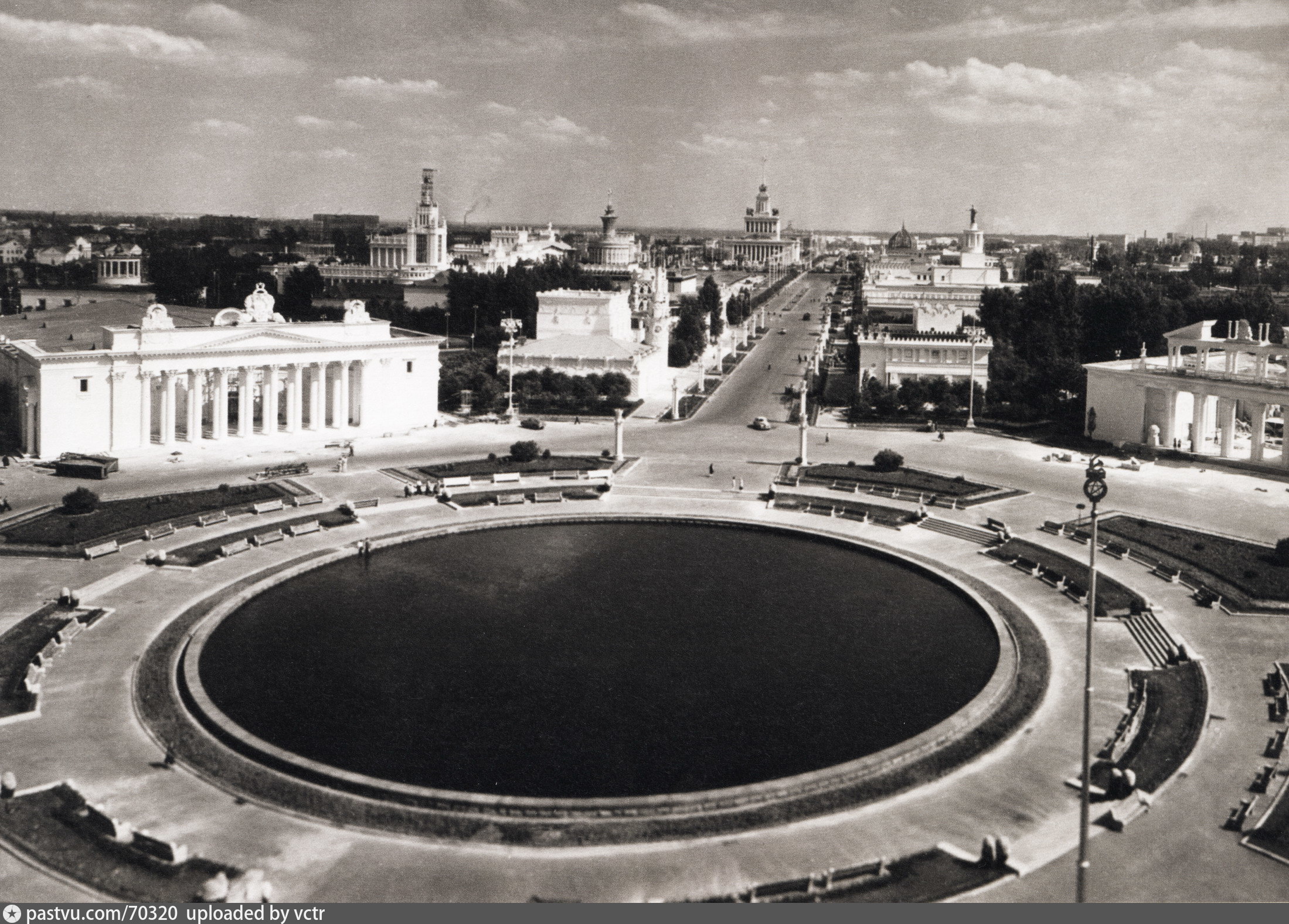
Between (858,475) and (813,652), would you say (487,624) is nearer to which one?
(813,652)

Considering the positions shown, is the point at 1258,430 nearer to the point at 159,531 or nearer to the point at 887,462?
the point at 887,462

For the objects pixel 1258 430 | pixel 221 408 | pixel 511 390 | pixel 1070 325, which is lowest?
pixel 221 408

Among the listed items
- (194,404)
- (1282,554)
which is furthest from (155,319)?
(1282,554)

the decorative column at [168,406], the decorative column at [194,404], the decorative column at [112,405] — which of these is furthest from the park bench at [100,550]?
the decorative column at [194,404]

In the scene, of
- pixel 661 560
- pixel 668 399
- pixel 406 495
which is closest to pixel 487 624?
pixel 661 560

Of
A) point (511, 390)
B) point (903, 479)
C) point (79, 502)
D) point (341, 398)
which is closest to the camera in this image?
point (79, 502)
